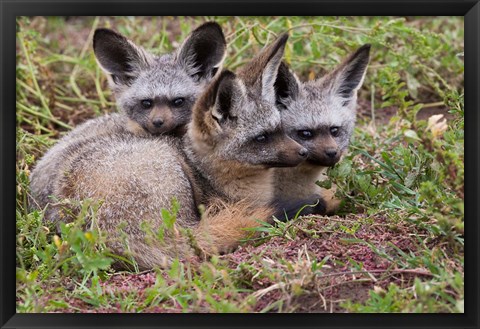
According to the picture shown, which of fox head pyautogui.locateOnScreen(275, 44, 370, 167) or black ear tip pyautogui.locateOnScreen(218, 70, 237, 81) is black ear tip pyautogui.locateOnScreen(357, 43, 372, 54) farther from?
black ear tip pyautogui.locateOnScreen(218, 70, 237, 81)

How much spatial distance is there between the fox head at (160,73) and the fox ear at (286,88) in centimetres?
59

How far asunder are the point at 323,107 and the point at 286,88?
0.33m

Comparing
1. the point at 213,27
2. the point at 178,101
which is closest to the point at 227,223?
the point at 178,101

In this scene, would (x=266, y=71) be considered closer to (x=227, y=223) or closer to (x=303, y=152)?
(x=303, y=152)

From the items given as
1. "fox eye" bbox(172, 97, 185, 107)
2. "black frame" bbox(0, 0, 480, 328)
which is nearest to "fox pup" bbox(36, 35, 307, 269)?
"fox eye" bbox(172, 97, 185, 107)

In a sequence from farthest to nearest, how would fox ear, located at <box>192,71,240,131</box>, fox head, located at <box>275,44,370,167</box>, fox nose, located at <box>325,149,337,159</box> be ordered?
fox head, located at <box>275,44,370,167</box> < fox nose, located at <box>325,149,337,159</box> < fox ear, located at <box>192,71,240,131</box>

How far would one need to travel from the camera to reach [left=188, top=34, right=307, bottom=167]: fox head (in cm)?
514

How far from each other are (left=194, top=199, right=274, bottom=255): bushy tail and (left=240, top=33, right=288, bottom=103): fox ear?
835 millimetres

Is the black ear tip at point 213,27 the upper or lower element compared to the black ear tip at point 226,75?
upper

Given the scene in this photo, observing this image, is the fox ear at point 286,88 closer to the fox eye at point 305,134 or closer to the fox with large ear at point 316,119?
the fox with large ear at point 316,119

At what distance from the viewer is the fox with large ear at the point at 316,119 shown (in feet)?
18.3

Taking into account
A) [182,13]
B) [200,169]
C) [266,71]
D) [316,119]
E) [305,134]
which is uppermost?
[182,13]

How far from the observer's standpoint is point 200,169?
5410 mm

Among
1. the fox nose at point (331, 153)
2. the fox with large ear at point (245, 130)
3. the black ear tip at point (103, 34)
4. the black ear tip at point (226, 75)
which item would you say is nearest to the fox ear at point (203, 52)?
the black ear tip at point (103, 34)
